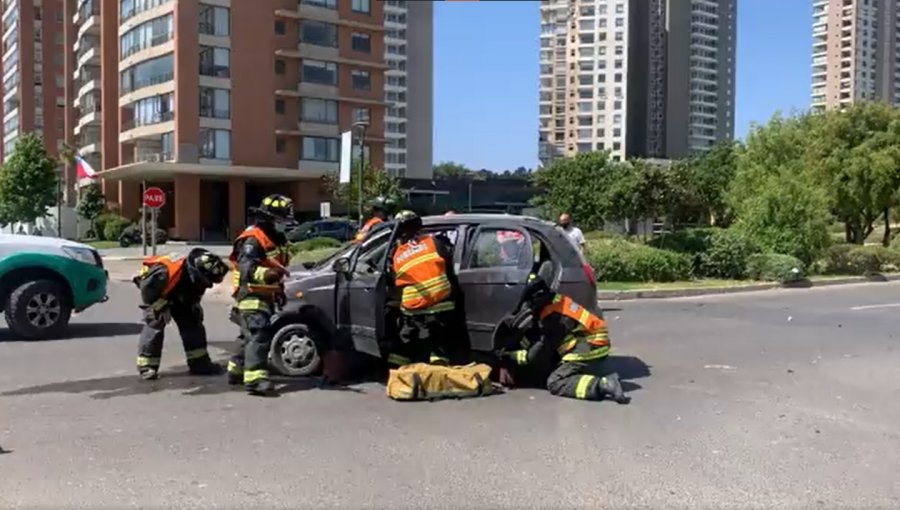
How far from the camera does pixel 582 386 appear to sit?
7582mm

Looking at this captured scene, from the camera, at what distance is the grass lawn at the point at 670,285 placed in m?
18.9

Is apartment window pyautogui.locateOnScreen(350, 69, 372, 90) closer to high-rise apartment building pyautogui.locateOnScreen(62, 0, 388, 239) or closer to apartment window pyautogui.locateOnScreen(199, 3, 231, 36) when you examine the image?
high-rise apartment building pyautogui.locateOnScreen(62, 0, 388, 239)

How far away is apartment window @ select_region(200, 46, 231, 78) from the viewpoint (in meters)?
54.5

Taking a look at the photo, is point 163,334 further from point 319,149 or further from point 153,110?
point 319,149

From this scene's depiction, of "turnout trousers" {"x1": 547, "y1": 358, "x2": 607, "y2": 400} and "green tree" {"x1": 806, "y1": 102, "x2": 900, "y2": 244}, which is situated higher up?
"green tree" {"x1": 806, "y1": 102, "x2": 900, "y2": 244}

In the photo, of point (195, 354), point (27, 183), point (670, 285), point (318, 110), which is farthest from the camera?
point (27, 183)

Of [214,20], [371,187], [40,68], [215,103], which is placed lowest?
[371,187]

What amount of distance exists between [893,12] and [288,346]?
25.1m

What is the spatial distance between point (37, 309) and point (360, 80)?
173 feet

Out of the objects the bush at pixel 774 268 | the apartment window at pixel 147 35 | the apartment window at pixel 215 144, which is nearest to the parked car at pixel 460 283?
the bush at pixel 774 268

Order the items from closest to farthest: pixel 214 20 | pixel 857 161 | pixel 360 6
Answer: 1. pixel 857 161
2. pixel 214 20
3. pixel 360 6

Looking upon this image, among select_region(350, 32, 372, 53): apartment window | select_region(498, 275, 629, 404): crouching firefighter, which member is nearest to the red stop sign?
select_region(498, 275, 629, 404): crouching firefighter

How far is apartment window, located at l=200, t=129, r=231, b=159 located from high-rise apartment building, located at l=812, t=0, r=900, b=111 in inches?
1378

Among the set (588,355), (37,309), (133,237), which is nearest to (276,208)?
(588,355)
